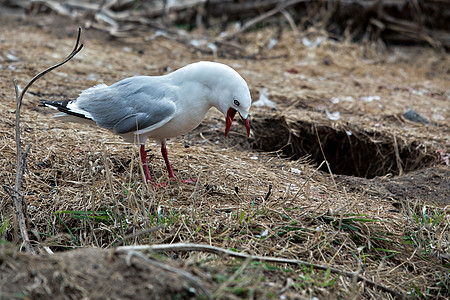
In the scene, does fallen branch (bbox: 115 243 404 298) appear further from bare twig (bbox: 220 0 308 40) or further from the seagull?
bare twig (bbox: 220 0 308 40)

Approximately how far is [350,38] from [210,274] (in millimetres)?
5644

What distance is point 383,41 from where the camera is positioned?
7426mm

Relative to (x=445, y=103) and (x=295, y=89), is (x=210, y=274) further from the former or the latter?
(x=445, y=103)

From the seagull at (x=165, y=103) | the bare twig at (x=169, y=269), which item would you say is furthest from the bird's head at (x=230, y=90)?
the bare twig at (x=169, y=269)

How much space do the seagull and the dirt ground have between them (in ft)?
0.78

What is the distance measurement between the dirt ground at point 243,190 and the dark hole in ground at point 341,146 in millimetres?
13

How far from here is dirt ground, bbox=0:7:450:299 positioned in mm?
2131

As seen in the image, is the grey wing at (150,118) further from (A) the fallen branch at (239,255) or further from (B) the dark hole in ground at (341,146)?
(B) the dark hole in ground at (341,146)

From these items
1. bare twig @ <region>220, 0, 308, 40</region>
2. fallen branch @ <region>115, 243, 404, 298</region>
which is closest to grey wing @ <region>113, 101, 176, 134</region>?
fallen branch @ <region>115, 243, 404, 298</region>

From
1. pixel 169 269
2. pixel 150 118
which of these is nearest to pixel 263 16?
pixel 150 118

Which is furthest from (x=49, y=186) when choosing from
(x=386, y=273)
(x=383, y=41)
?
(x=383, y=41)

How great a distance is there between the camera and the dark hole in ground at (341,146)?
438 centimetres

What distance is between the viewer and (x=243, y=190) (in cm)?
328

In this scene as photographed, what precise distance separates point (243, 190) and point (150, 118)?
0.78 m
